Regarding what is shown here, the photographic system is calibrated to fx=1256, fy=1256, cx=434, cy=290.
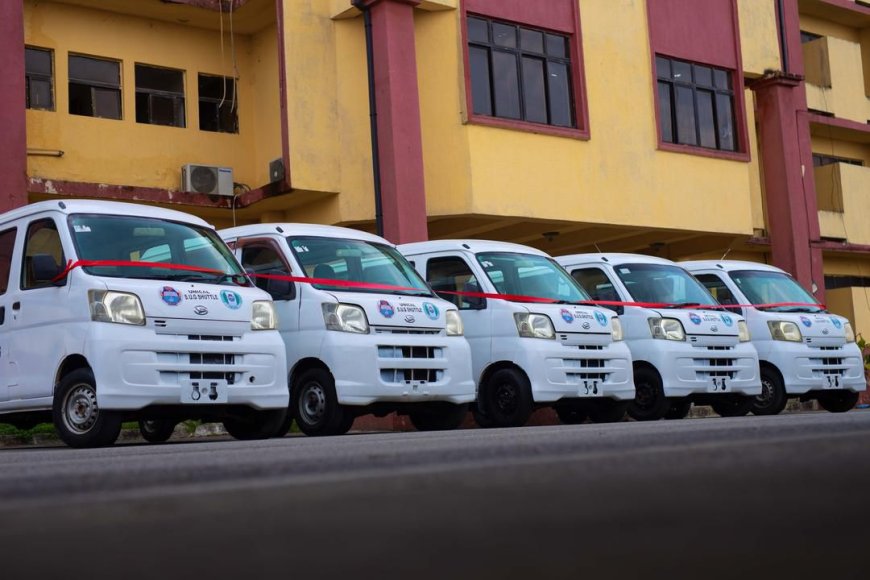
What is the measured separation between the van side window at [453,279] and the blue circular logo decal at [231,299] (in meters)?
3.38

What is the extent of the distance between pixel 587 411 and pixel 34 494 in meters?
12.6

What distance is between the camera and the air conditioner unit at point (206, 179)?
65.6ft

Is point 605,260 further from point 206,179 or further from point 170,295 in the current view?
point 206,179

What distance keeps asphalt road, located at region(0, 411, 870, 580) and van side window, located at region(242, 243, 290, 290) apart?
10093 millimetres

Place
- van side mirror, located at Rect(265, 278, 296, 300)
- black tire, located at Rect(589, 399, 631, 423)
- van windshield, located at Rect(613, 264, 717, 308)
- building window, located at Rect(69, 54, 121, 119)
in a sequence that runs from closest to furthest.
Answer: van side mirror, located at Rect(265, 278, 296, 300) < black tire, located at Rect(589, 399, 631, 423) < van windshield, located at Rect(613, 264, 717, 308) < building window, located at Rect(69, 54, 121, 119)

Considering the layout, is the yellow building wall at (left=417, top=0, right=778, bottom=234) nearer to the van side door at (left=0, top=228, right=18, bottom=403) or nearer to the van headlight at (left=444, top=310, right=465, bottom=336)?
the van headlight at (left=444, top=310, right=465, bottom=336)

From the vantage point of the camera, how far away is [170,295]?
9602 millimetres

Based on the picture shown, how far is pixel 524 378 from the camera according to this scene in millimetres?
12305

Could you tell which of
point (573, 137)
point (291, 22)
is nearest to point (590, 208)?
point (573, 137)

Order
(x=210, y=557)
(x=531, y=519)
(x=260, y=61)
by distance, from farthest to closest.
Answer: (x=260, y=61) < (x=531, y=519) < (x=210, y=557)

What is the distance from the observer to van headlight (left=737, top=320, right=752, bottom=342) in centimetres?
1489

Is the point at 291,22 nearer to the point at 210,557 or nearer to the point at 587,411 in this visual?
the point at 587,411

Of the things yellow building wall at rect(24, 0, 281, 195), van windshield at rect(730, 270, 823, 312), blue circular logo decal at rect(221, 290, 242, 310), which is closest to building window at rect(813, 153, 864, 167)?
van windshield at rect(730, 270, 823, 312)

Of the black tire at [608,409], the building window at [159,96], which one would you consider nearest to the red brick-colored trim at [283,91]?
the building window at [159,96]
